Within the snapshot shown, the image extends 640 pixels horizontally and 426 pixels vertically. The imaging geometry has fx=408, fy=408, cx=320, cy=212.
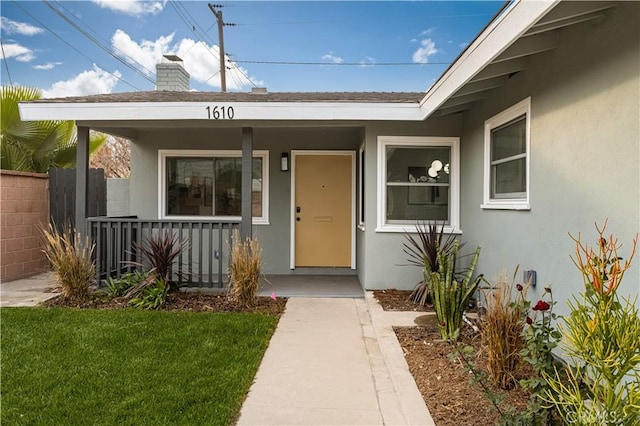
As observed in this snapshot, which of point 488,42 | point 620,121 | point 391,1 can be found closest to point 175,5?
point 391,1

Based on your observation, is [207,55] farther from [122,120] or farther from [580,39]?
[580,39]

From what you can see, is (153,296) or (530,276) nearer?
(530,276)

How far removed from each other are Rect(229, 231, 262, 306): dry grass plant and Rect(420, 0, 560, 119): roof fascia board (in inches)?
115

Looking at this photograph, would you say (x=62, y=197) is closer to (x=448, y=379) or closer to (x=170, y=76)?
(x=170, y=76)

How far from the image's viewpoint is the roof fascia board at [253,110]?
215 inches

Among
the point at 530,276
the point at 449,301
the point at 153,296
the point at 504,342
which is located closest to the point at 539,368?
the point at 504,342

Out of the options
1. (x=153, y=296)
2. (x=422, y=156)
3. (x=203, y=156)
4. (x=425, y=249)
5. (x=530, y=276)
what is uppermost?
(x=203, y=156)

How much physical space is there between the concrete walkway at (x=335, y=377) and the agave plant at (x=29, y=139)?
6.29 metres

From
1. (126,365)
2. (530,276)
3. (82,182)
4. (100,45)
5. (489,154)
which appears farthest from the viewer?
(100,45)

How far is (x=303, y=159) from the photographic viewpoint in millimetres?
7492

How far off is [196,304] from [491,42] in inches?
175

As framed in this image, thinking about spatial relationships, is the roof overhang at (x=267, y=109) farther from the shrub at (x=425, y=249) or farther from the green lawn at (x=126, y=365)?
the green lawn at (x=126, y=365)

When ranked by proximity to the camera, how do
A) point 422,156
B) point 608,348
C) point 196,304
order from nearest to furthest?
1. point 608,348
2. point 196,304
3. point 422,156

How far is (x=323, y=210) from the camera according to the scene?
7.54 meters
